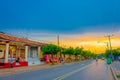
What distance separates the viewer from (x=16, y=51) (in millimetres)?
46594

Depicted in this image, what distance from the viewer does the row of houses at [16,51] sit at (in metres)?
34.3

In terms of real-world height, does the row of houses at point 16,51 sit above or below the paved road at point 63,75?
above

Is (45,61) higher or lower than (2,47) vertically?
lower

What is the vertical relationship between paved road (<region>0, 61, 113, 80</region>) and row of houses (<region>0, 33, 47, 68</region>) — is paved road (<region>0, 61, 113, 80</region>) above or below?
below

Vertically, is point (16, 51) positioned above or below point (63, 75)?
above

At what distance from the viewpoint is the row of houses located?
34.3 metres

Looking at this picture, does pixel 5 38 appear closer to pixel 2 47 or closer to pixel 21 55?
pixel 2 47

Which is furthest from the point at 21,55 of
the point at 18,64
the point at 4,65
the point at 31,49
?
the point at 4,65

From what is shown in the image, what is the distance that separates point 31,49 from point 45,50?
22.6 ft

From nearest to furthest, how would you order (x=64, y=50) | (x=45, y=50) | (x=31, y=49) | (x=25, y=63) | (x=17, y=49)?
1. (x=25, y=63)
2. (x=17, y=49)
3. (x=45, y=50)
4. (x=31, y=49)
5. (x=64, y=50)

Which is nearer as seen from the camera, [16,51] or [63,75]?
[63,75]

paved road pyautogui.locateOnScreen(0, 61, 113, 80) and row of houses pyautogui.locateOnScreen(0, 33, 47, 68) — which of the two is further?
row of houses pyautogui.locateOnScreen(0, 33, 47, 68)

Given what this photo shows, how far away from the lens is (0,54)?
3934cm

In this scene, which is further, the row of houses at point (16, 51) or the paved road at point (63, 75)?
the row of houses at point (16, 51)
